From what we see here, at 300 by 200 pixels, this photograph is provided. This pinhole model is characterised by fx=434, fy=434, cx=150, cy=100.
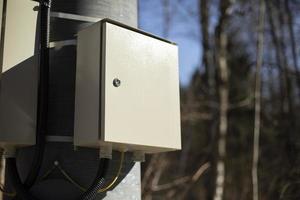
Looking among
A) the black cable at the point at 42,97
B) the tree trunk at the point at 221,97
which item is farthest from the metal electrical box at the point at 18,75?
the tree trunk at the point at 221,97

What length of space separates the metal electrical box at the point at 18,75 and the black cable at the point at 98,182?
21 centimetres

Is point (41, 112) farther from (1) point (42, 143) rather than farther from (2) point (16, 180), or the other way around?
(2) point (16, 180)

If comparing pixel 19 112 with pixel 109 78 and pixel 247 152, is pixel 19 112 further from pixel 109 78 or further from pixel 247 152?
pixel 247 152

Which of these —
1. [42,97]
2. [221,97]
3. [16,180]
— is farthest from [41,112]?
[221,97]

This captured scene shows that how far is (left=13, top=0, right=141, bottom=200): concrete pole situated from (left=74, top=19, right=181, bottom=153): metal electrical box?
5cm

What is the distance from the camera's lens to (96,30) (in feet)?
4.09

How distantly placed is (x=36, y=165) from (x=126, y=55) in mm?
408

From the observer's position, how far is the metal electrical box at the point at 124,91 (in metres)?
1.19

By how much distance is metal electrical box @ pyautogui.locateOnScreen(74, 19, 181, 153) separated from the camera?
1191 mm

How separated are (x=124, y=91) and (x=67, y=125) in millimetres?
208

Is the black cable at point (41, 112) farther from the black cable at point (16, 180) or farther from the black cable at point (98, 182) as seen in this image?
the black cable at point (98, 182)

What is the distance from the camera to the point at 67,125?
129 cm

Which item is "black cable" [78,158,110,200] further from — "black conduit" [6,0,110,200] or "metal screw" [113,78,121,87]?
"metal screw" [113,78,121,87]

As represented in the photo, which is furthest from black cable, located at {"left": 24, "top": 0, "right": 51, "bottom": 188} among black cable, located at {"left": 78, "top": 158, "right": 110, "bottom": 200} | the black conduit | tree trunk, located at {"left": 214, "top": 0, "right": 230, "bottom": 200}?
tree trunk, located at {"left": 214, "top": 0, "right": 230, "bottom": 200}
